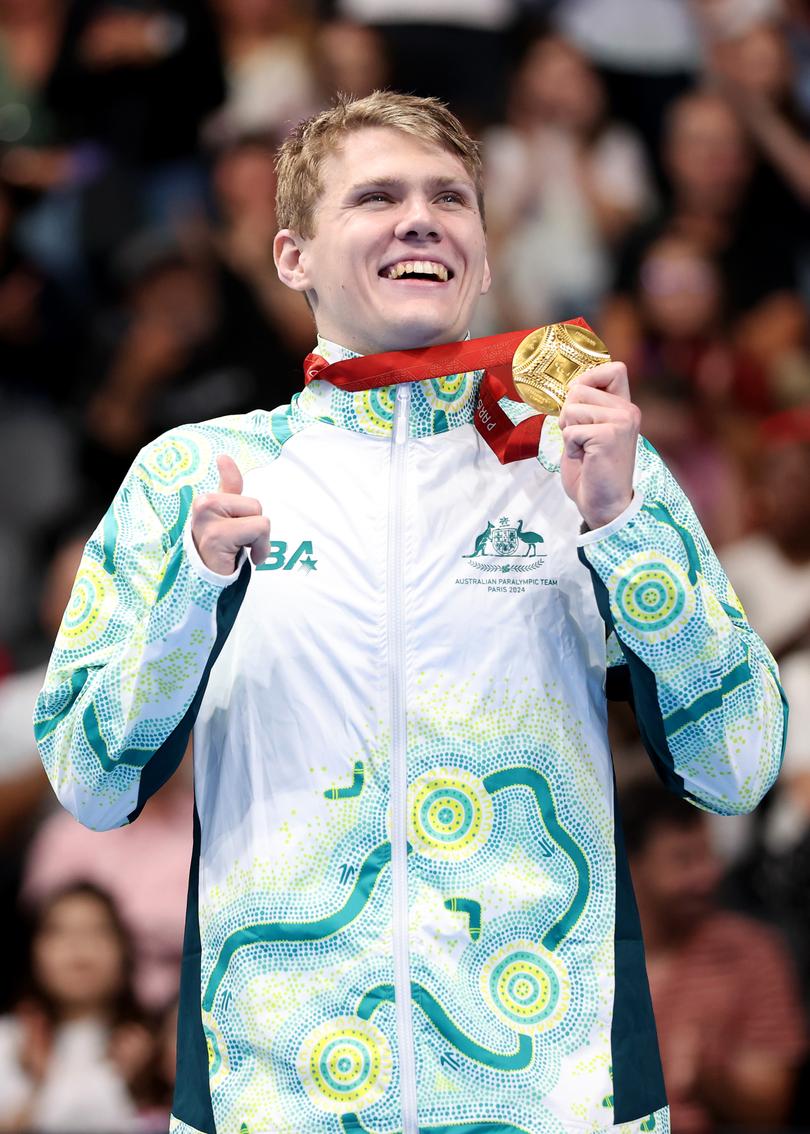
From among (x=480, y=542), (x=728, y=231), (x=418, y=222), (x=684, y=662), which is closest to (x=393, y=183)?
(x=418, y=222)

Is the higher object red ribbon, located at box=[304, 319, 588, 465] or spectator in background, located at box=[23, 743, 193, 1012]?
red ribbon, located at box=[304, 319, 588, 465]

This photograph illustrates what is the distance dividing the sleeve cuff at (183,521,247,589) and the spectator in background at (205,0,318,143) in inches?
121

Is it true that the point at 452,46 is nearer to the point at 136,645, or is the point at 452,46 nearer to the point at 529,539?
the point at 529,539

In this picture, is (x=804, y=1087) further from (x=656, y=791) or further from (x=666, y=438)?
(x=666, y=438)

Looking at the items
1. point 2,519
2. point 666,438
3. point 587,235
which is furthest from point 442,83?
point 2,519

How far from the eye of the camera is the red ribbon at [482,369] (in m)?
1.59

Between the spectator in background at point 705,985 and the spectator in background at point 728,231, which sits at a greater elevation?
the spectator in background at point 728,231

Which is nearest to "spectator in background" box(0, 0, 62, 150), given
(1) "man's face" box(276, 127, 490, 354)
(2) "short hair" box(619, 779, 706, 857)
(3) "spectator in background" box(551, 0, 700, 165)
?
(3) "spectator in background" box(551, 0, 700, 165)

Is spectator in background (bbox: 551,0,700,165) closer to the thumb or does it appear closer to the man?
the man

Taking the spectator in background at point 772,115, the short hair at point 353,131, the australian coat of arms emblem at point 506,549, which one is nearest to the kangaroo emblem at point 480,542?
the australian coat of arms emblem at point 506,549

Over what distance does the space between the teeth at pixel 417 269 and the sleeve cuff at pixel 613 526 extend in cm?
39

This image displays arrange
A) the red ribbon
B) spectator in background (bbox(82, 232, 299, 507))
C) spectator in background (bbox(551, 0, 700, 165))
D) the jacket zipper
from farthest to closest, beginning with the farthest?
spectator in background (bbox(551, 0, 700, 165)) < spectator in background (bbox(82, 232, 299, 507)) < the red ribbon < the jacket zipper

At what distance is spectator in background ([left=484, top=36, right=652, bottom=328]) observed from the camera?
4227 millimetres

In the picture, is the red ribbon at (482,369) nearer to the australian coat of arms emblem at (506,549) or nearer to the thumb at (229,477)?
the australian coat of arms emblem at (506,549)
